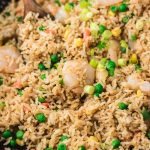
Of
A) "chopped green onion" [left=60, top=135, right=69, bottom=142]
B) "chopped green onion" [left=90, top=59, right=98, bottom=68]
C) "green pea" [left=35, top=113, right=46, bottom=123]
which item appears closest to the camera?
"chopped green onion" [left=60, top=135, right=69, bottom=142]

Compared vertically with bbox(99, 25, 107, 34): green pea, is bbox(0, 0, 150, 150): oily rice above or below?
below

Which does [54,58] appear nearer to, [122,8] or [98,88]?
[98,88]

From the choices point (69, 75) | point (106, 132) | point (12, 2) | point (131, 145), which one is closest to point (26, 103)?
point (69, 75)

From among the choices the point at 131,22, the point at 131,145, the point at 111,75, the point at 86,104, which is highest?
the point at 131,22

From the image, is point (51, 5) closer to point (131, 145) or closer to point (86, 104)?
point (86, 104)

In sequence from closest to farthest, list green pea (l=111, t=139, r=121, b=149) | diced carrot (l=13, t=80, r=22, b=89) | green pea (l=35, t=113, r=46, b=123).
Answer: green pea (l=111, t=139, r=121, b=149), green pea (l=35, t=113, r=46, b=123), diced carrot (l=13, t=80, r=22, b=89)

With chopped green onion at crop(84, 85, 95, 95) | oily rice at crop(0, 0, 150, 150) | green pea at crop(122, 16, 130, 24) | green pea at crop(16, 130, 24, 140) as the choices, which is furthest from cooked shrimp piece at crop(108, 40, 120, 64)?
green pea at crop(16, 130, 24, 140)

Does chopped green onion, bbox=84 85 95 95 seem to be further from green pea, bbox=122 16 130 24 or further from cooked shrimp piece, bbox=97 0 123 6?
cooked shrimp piece, bbox=97 0 123 6
